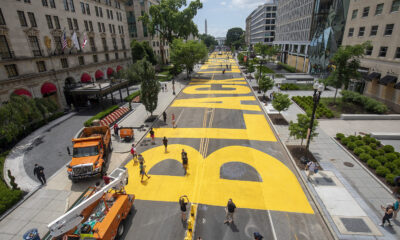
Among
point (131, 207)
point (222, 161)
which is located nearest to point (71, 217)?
point (131, 207)

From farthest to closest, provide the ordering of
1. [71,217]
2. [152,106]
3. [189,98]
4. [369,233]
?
[189,98] → [152,106] → [369,233] → [71,217]

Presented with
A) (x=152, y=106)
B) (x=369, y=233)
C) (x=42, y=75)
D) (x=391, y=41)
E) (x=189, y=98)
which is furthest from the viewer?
(x=189, y=98)

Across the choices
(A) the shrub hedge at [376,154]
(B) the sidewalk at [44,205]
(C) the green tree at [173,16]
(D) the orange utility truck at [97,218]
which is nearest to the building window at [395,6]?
(A) the shrub hedge at [376,154]

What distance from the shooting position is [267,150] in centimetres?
1875

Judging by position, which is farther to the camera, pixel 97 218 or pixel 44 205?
pixel 44 205

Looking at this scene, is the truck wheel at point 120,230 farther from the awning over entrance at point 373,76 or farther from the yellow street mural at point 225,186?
the awning over entrance at point 373,76

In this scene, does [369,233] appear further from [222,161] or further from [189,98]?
[189,98]

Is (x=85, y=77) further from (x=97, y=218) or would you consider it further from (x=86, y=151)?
(x=97, y=218)

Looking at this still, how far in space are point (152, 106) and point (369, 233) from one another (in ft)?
74.4

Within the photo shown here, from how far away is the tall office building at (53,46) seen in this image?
26.1 meters

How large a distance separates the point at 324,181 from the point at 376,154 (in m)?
6.22

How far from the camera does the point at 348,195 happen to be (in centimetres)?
1293

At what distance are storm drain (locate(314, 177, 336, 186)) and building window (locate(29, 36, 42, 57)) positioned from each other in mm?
38473

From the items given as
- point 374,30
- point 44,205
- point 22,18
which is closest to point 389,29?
point 374,30
